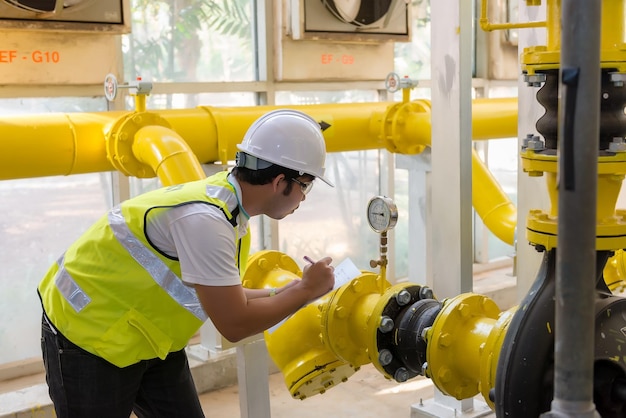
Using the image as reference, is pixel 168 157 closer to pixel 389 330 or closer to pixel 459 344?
pixel 389 330

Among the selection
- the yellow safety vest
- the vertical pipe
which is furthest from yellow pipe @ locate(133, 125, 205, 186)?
the vertical pipe

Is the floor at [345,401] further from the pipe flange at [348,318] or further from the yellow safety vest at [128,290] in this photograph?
the yellow safety vest at [128,290]

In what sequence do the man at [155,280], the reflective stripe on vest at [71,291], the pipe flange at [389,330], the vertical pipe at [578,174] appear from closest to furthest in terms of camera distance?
the vertical pipe at [578,174]
the man at [155,280]
the reflective stripe on vest at [71,291]
the pipe flange at [389,330]

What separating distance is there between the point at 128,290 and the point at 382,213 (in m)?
0.84

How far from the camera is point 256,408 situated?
306cm

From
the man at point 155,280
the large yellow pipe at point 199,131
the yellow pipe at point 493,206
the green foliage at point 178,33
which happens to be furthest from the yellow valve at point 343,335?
the green foliage at point 178,33

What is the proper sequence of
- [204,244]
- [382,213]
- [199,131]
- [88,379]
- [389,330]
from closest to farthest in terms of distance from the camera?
[204,244], [88,379], [389,330], [382,213], [199,131]

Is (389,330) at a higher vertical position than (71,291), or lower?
lower

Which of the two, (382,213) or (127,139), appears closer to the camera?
(382,213)

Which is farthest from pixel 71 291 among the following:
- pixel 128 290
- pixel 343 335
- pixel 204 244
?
pixel 343 335

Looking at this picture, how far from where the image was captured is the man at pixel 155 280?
204cm

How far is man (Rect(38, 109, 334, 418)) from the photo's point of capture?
204cm

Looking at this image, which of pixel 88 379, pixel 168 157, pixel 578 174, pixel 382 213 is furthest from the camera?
pixel 168 157

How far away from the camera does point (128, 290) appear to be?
214 centimetres
